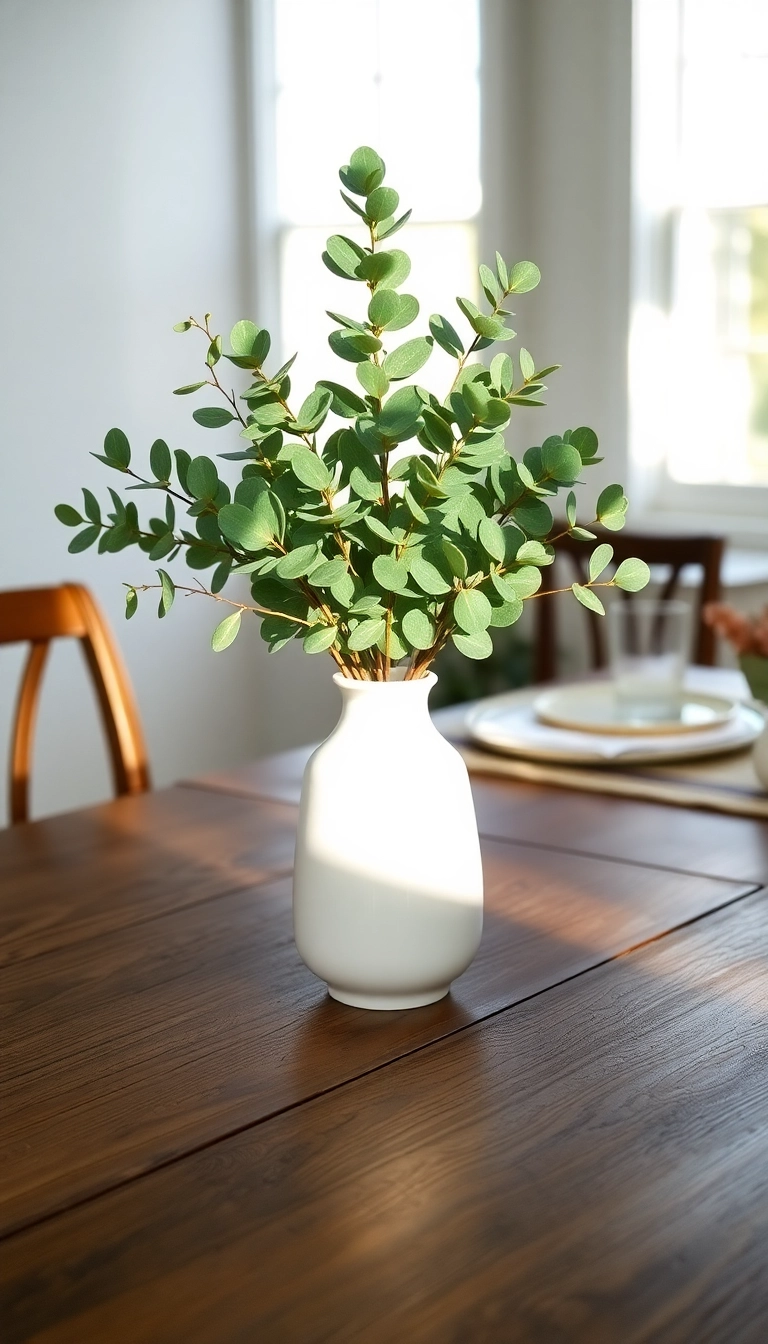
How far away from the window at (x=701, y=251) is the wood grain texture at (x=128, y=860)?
6.61 ft

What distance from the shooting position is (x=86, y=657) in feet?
6.01

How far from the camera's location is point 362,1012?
1.00 m

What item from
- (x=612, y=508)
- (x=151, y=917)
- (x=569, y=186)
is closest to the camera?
(x=612, y=508)

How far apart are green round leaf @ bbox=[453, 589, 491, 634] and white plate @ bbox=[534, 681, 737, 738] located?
2.79 ft

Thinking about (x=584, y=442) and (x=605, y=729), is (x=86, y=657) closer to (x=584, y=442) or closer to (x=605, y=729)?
(x=605, y=729)

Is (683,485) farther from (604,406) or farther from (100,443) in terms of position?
(100,443)

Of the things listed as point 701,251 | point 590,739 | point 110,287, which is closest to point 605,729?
point 590,739

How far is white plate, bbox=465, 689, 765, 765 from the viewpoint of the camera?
1.66 meters

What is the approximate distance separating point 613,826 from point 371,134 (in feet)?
8.58

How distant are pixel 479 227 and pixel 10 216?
3.38 ft

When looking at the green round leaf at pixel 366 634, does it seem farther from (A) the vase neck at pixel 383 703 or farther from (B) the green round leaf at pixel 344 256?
(B) the green round leaf at pixel 344 256

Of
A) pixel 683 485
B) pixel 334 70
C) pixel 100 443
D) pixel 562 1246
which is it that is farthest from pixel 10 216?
pixel 562 1246

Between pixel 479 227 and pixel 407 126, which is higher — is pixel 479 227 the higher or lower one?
the lower one

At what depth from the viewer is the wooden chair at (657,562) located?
2.35 m
